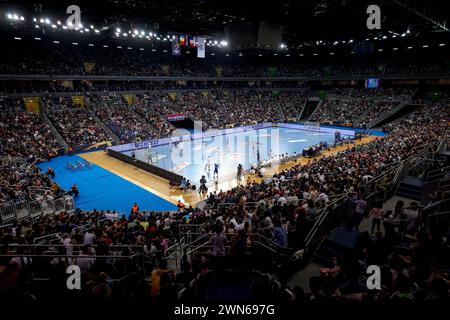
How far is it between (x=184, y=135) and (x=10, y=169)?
22596 mm

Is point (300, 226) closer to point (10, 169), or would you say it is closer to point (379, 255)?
point (379, 255)

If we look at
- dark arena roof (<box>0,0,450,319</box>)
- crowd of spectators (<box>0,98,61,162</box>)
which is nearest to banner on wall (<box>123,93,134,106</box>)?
dark arena roof (<box>0,0,450,319</box>)

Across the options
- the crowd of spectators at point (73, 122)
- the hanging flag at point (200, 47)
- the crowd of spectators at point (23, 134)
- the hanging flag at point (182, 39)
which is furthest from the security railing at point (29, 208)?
the hanging flag at point (182, 39)

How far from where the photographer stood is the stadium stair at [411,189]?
11.1 metres

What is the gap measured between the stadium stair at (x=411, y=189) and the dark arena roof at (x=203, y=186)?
46 mm

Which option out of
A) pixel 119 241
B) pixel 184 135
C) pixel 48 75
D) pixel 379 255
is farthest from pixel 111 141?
pixel 379 255

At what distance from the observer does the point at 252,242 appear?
7262 millimetres

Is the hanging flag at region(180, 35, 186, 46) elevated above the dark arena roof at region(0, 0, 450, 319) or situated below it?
above

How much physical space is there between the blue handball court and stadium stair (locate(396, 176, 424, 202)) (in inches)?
501

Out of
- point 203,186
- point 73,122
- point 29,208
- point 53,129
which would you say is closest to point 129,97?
point 73,122

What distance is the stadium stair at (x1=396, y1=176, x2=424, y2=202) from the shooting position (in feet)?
36.6

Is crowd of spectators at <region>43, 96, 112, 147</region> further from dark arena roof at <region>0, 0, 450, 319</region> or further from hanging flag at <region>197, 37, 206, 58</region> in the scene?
hanging flag at <region>197, 37, 206, 58</region>

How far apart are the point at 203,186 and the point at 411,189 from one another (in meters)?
12.8
